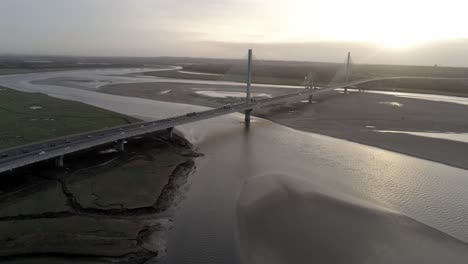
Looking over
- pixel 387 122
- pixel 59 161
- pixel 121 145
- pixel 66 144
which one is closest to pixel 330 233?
pixel 59 161

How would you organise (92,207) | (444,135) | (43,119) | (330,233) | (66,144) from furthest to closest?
1. (444,135)
2. (43,119)
3. (66,144)
4. (92,207)
5. (330,233)

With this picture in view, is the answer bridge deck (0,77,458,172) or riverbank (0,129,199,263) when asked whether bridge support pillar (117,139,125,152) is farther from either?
riverbank (0,129,199,263)

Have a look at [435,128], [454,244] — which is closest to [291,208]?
[454,244]

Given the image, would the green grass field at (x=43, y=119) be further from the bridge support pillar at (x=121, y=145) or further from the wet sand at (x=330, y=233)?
the wet sand at (x=330, y=233)

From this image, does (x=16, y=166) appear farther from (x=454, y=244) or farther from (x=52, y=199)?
(x=454, y=244)

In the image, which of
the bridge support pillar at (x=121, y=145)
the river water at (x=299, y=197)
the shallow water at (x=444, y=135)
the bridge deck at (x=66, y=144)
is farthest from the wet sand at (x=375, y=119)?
the bridge support pillar at (x=121, y=145)

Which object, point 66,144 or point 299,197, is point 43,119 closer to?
point 66,144

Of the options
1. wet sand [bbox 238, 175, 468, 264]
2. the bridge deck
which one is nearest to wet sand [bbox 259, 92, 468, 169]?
wet sand [bbox 238, 175, 468, 264]
